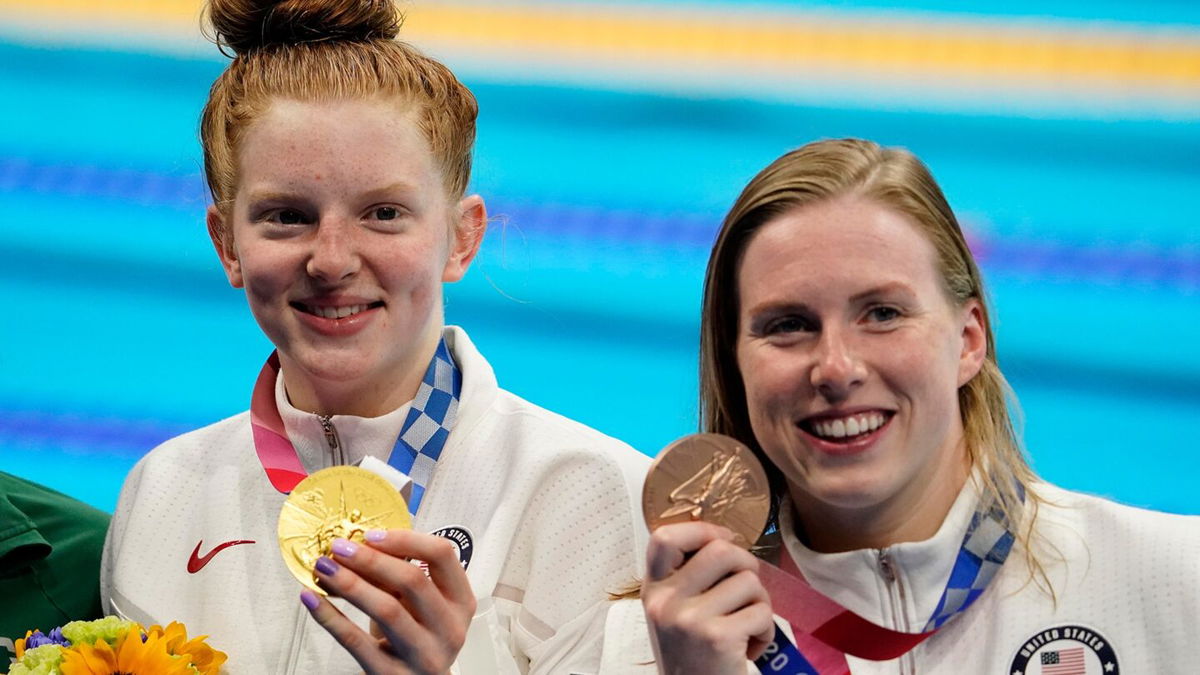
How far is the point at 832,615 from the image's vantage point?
220cm

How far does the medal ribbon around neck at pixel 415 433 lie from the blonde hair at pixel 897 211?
0.45 m

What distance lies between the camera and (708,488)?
198 centimetres

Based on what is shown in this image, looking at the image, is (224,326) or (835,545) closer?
(835,545)

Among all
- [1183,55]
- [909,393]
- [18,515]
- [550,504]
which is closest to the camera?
[909,393]

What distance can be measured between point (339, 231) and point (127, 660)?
0.70 metres

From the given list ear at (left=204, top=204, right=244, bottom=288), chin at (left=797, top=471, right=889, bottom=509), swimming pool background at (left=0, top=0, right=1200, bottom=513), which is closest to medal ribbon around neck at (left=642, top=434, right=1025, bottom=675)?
chin at (left=797, top=471, right=889, bottom=509)

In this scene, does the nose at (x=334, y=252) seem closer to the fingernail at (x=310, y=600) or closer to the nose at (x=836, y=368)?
the fingernail at (x=310, y=600)

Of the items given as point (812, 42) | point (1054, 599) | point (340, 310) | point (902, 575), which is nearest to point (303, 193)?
point (340, 310)

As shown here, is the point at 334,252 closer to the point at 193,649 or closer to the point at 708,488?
the point at 193,649

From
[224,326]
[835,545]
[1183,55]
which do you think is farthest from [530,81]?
[835,545]

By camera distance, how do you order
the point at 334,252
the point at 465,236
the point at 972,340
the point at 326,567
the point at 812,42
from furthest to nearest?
the point at 812,42
the point at 465,236
the point at 334,252
the point at 972,340
the point at 326,567

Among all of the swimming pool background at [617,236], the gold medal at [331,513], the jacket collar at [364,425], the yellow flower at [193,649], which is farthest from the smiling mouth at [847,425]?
the swimming pool background at [617,236]

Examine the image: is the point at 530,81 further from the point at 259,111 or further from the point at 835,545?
the point at 835,545

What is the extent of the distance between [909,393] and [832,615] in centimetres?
33
